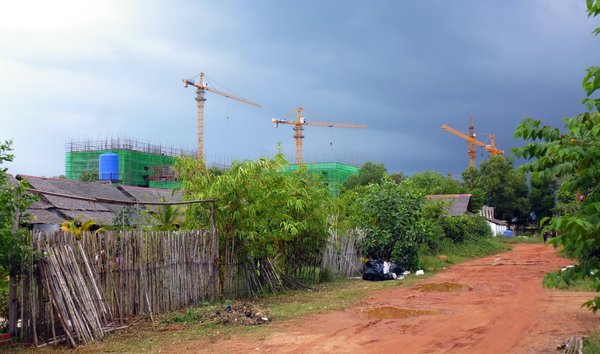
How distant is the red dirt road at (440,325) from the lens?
841cm

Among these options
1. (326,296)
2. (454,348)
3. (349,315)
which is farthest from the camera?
(326,296)

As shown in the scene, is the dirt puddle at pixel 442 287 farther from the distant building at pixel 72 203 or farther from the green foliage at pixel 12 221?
the green foliage at pixel 12 221

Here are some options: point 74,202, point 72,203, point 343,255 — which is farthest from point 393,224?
point 74,202

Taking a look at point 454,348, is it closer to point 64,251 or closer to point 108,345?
point 108,345

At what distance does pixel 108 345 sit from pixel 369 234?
13.3 m

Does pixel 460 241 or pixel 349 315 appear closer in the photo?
pixel 349 315

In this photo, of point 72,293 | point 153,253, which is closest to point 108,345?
point 72,293

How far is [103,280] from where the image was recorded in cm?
959

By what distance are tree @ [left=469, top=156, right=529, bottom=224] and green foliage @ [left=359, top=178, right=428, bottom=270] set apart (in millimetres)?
38363

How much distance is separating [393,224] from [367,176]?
133ft

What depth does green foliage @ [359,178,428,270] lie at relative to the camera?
20.4m

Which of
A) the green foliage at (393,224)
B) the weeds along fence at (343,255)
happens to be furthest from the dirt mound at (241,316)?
the green foliage at (393,224)

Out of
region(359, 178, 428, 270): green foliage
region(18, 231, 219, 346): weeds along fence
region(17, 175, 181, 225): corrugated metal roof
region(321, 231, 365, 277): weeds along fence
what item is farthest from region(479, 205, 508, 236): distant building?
region(18, 231, 219, 346): weeds along fence

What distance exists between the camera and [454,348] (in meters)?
8.27
